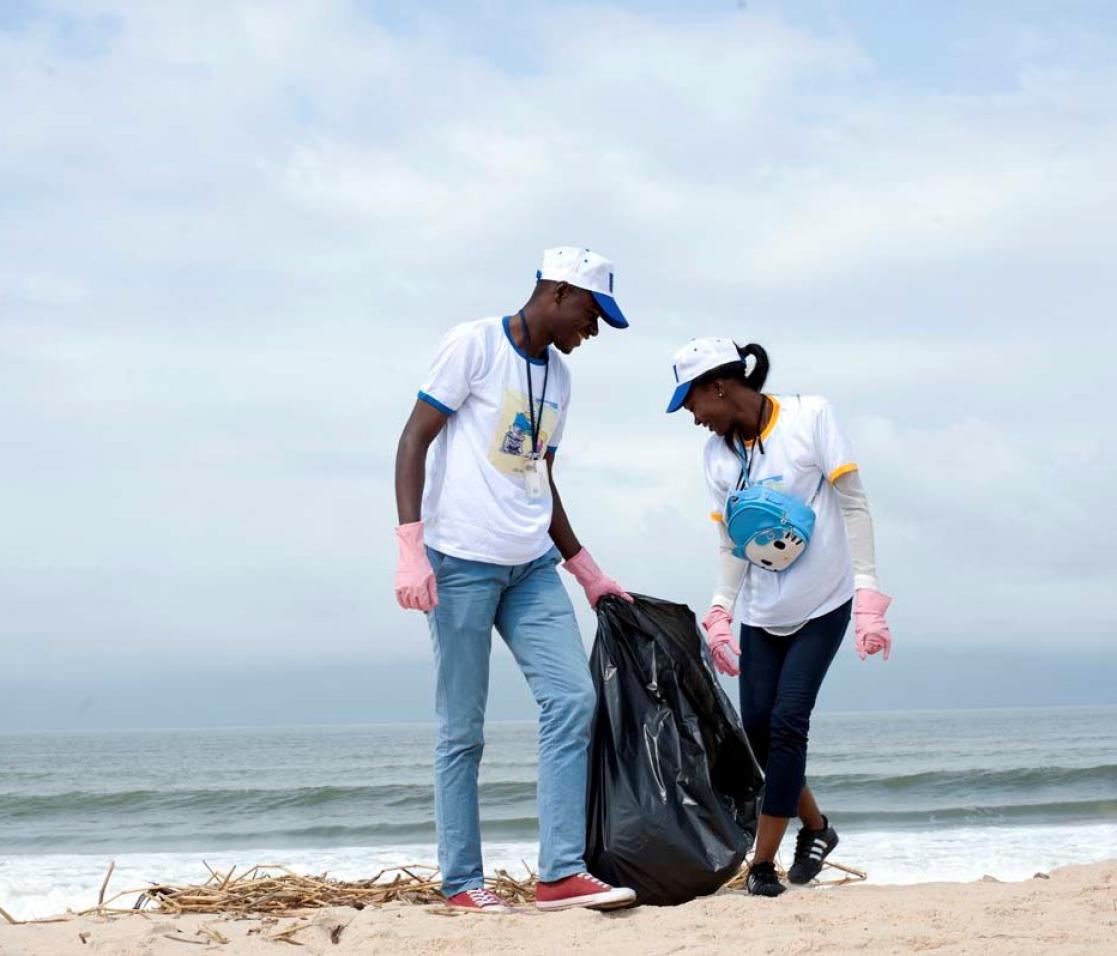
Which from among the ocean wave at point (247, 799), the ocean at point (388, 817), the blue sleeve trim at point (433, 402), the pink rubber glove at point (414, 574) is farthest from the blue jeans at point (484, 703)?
the ocean wave at point (247, 799)

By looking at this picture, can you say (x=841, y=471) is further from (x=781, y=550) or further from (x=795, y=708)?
(x=795, y=708)

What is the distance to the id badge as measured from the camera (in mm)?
3264

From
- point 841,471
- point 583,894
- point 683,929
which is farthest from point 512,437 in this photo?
point 683,929

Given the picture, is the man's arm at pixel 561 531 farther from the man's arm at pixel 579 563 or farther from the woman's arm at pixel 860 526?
the woman's arm at pixel 860 526

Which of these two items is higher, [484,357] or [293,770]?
[484,357]

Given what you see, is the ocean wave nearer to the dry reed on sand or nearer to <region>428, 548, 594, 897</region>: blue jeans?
the dry reed on sand

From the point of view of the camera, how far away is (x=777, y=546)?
11.2 feet

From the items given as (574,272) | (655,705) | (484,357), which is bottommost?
(655,705)

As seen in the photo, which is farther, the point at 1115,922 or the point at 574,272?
the point at 574,272

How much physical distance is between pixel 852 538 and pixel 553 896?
128 cm

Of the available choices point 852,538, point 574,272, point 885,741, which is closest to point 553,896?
point 852,538

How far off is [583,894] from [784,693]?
0.80 meters

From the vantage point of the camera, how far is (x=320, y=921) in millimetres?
2990

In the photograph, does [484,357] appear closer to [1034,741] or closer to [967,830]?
[967,830]
